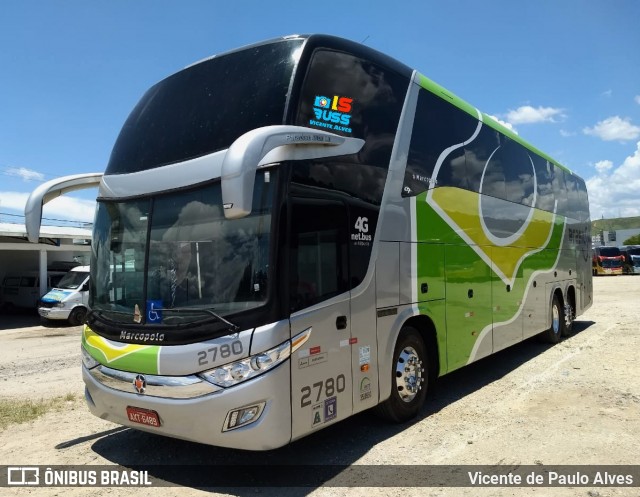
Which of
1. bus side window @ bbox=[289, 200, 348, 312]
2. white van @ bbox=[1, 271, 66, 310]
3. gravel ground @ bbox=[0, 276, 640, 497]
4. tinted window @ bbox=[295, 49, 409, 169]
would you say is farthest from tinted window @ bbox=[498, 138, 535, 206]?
white van @ bbox=[1, 271, 66, 310]

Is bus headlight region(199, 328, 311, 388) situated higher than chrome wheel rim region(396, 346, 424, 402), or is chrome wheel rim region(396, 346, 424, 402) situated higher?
bus headlight region(199, 328, 311, 388)

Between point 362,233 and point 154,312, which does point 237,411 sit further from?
point 362,233

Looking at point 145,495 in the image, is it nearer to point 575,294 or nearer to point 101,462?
point 101,462

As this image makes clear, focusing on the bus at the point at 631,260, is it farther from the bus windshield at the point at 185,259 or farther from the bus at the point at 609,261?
the bus windshield at the point at 185,259

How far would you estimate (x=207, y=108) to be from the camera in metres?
5.00

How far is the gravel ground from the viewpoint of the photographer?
15.0 ft

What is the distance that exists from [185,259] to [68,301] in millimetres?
A: 17309

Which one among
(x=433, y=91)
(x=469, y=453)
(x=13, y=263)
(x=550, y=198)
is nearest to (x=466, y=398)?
(x=469, y=453)

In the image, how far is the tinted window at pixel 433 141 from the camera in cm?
617

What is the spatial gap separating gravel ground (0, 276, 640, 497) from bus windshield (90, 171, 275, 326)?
1.60 metres

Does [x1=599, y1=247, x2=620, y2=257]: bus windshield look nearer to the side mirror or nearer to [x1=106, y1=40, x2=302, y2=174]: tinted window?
[x1=106, y1=40, x2=302, y2=174]: tinted window

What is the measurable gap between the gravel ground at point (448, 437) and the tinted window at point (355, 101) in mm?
3017

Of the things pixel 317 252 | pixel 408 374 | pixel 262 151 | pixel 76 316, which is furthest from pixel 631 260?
pixel 262 151

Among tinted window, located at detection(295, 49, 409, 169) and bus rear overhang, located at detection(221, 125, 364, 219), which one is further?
tinted window, located at detection(295, 49, 409, 169)
